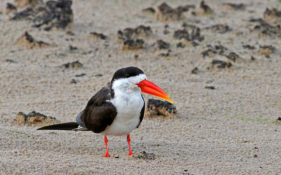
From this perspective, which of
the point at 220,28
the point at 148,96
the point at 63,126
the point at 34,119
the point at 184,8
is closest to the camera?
the point at 63,126

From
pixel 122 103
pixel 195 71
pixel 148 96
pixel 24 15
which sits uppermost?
pixel 24 15

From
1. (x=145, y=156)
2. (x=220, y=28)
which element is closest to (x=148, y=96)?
(x=145, y=156)

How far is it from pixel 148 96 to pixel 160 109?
0.73 m

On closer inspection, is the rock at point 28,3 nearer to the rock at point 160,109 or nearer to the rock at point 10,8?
the rock at point 10,8

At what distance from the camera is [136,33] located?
8.41 m

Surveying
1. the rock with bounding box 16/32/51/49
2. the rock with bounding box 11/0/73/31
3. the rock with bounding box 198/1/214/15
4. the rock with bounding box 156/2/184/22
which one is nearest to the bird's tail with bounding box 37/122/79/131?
the rock with bounding box 16/32/51/49

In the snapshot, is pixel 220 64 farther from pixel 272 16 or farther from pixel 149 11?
pixel 149 11

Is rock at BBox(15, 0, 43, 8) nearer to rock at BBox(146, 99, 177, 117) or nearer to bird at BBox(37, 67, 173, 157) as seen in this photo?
rock at BBox(146, 99, 177, 117)

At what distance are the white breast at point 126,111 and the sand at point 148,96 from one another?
27 cm

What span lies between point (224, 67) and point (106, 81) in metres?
1.72

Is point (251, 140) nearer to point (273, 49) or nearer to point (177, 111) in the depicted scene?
point (177, 111)

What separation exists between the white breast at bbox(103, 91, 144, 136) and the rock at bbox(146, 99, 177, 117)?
1.07 metres

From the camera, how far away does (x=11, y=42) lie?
805 cm

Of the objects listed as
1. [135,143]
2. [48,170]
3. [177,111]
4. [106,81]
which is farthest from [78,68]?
[48,170]
